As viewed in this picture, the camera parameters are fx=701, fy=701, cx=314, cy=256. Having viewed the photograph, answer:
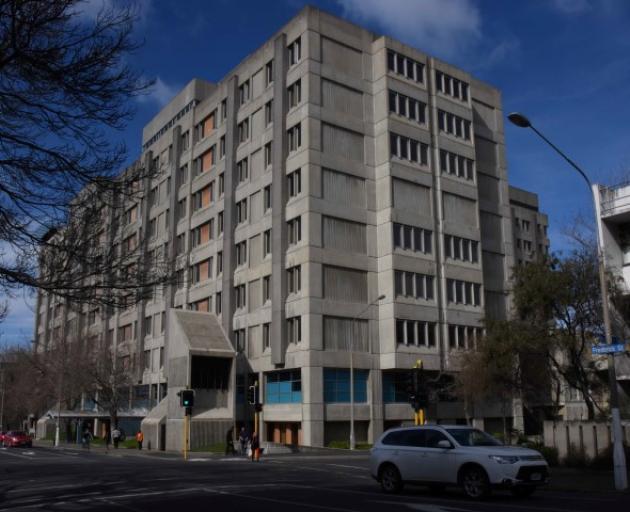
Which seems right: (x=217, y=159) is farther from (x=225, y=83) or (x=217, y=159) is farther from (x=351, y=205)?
(x=351, y=205)

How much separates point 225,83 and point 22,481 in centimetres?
4398

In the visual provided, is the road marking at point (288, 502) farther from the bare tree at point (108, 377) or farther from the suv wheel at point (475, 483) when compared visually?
the bare tree at point (108, 377)

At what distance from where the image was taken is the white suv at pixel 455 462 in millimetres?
15312

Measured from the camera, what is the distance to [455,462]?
16.0 metres

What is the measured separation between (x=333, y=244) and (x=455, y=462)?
3325 cm

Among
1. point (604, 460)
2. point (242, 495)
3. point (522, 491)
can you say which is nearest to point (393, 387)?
point (604, 460)

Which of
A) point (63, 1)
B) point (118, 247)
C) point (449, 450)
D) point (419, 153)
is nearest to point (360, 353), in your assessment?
point (419, 153)

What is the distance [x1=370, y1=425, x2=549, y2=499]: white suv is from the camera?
15312 mm

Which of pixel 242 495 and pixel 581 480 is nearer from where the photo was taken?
pixel 242 495

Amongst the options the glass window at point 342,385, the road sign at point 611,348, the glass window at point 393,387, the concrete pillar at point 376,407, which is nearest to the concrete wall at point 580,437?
the road sign at point 611,348

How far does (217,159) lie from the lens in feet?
199

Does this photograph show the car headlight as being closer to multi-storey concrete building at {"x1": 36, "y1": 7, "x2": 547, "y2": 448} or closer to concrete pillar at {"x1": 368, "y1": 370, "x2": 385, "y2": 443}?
multi-storey concrete building at {"x1": 36, "y1": 7, "x2": 547, "y2": 448}

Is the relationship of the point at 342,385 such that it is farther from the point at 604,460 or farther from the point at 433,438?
the point at 433,438

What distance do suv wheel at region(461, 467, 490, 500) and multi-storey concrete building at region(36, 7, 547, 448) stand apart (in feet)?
97.5
